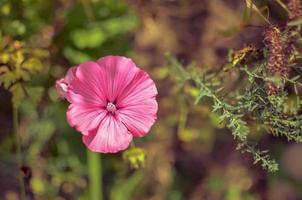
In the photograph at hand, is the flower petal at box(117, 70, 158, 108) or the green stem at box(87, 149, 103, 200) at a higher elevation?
the flower petal at box(117, 70, 158, 108)

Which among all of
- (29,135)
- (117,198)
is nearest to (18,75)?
(29,135)

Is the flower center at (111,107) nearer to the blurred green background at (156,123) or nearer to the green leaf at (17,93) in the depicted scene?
the green leaf at (17,93)

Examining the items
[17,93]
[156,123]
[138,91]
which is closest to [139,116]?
[138,91]

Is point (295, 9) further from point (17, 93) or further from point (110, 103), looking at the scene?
point (17, 93)

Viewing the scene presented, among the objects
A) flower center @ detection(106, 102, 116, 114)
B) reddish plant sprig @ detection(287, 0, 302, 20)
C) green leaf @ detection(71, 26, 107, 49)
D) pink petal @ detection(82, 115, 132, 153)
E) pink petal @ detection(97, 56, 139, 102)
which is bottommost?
pink petal @ detection(82, 115, 132, 153)

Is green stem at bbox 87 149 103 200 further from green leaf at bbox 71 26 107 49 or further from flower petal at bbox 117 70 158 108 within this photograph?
flower petal at bbox 117 70 158 108

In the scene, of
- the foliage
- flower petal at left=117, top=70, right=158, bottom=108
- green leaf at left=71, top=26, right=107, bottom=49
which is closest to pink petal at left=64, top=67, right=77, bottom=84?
flower petal at left=117, top=70, right=158, bottom=108
